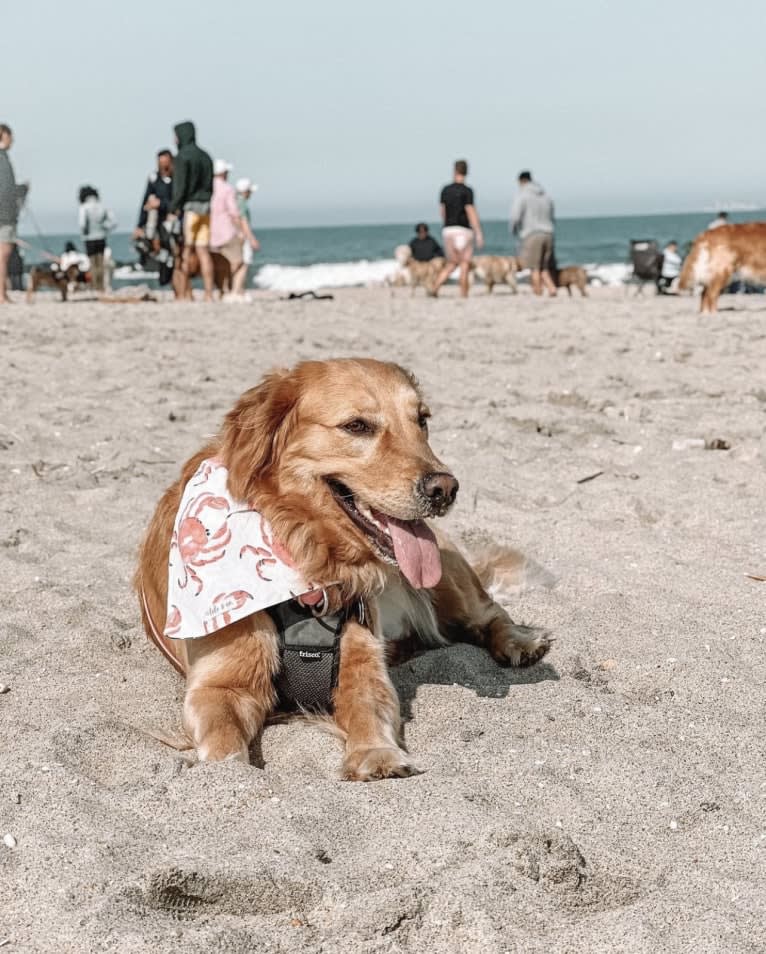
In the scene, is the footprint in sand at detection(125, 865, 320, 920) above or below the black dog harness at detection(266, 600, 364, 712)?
below

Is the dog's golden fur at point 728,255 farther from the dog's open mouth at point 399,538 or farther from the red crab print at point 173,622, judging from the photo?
the red crab print at point 173,622

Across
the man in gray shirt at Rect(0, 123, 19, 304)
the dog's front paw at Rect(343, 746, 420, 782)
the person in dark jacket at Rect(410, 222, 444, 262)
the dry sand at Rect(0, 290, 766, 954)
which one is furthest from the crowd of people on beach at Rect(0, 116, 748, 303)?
the dog's front paw at Rect(343, 746, 420, 782)

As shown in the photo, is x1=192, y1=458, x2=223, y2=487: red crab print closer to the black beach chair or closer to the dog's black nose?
the dog's black nose

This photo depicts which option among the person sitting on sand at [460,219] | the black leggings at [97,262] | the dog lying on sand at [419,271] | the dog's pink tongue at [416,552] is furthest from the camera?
the dog lying on sand at [419,271]

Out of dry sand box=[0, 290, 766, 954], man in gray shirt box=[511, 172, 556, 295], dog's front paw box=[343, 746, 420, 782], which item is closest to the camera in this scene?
dry sand box=[0, 290, 766, 954]

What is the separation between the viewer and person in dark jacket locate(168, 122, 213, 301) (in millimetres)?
15016

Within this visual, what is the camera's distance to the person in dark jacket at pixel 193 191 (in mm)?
15016

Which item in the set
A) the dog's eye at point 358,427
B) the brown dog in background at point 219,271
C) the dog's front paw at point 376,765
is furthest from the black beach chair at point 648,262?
the dog's front paw at point 376,765

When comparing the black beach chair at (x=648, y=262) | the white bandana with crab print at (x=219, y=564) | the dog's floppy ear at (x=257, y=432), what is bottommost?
the white bandana with crab print at (x=219, y=564)

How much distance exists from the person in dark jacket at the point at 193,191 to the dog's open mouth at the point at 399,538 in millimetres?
12256

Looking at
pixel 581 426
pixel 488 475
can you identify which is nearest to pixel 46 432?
pixel 488 475

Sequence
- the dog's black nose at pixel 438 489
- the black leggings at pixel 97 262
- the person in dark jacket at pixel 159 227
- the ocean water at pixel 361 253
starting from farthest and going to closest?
the ocean water at pixel 361 253 < the black leggings at pixel 97 262 < the person in dark jacket at pixel 159 227 < the dog's black nose at pixel 438 489

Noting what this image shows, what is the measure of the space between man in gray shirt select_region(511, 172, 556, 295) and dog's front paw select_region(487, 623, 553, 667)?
52.8 feet

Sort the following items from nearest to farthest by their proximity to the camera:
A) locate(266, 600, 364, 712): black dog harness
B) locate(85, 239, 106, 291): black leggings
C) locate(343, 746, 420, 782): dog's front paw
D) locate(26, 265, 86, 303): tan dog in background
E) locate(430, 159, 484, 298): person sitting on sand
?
locate(343, 746, 420, 782): dog's front paw < locate(266, 600, 364, 712): black dog harness < locate(430, 159, 484, 298): person sitting on sand < locate(26, 265, 86, 303): tan dog in background < locate(85, 239, 106, 291): black leggings
